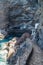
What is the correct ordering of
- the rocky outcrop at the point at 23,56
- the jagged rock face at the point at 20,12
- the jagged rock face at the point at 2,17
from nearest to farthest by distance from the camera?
the rocky outcrop at the point at 23,56 < the jagged rock face at the point at 20,12 < the jagged rock face at the point at 2,17

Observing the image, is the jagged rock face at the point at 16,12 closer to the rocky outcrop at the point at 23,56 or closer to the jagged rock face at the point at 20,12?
the jagged rock face at the point at 20,12

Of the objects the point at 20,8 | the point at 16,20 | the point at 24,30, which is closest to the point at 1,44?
the point at 24,30

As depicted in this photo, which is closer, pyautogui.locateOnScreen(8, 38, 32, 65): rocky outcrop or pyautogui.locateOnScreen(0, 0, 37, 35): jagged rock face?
pyautogui.locateOnScreen(8, 38, 32, 65): rocky outcrop

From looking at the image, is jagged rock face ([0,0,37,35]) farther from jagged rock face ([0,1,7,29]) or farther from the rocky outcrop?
the rocky outcrop

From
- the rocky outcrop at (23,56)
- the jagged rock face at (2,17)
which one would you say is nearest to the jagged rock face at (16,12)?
the jagged rock face at (2,17)

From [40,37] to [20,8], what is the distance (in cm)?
1170

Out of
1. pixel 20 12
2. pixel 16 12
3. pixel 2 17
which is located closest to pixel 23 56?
pixel 20 12

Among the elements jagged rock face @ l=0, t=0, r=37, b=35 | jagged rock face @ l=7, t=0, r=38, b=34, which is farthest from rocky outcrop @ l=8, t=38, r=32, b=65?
jagged rock face @ l=0, t=0, r=37, b=35

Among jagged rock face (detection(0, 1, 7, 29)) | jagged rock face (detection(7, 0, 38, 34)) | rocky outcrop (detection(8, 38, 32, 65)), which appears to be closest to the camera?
rocky outcrop (detection(8, 38, 32, 65))

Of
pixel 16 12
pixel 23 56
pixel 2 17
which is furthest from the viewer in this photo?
pixel 16 12

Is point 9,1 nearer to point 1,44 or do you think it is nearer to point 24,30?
point 24,30

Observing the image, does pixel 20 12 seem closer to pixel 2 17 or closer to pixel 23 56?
pixel 2 17

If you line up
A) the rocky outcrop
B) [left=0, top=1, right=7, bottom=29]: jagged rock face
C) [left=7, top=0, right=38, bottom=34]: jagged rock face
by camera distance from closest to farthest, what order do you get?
the rocky outcrop < [left=7, top=0, right=38, bottom=34]: jagged rock face < [left=0, top=1, right=7, bottom=29]: jagged rock face

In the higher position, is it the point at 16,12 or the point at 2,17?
the point at 16,12
